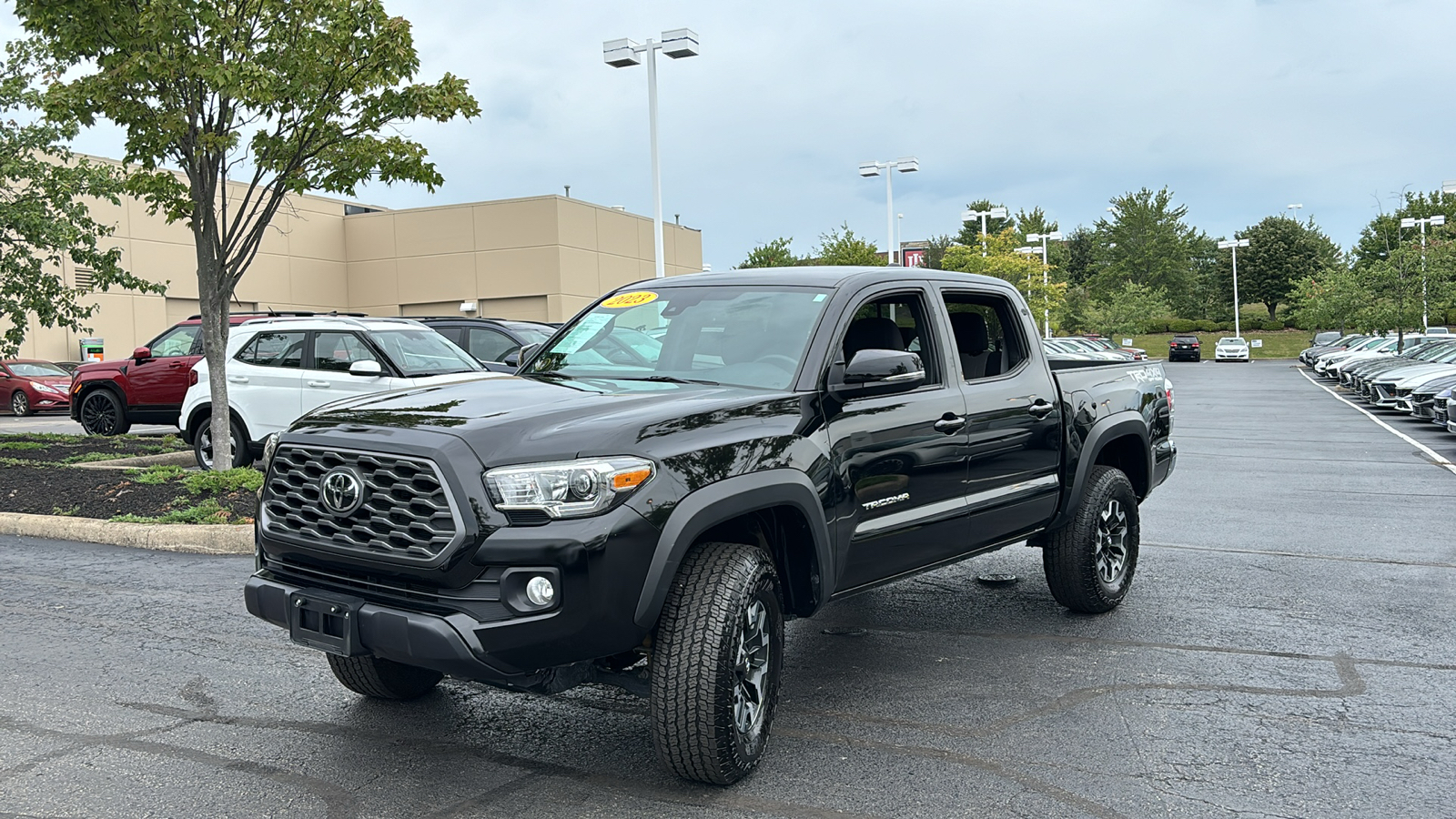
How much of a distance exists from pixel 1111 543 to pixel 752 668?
3278mm

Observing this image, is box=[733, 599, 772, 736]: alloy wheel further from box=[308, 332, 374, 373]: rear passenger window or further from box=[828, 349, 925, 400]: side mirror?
box=[308, 332, 374, 373]: rear passenger window

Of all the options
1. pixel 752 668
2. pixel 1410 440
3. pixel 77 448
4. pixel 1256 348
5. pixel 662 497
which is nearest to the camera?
pixel 662 497

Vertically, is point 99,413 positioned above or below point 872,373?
below

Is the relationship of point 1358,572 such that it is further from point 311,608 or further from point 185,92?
point 185,92

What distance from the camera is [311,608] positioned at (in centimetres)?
399

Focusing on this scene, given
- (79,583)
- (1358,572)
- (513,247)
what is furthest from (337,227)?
(1358,572)

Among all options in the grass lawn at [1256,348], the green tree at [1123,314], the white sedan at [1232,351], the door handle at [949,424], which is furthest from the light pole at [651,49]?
the green tree at [1123,314]

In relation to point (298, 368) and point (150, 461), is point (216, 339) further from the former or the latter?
point (150, 461)

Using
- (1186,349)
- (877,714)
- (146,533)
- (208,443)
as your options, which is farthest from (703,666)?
(1186,349)

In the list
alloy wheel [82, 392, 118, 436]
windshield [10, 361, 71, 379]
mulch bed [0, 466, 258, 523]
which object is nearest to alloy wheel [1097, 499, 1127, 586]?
mulch bed [0, 466, 258, 523]

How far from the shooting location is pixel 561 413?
4066mm

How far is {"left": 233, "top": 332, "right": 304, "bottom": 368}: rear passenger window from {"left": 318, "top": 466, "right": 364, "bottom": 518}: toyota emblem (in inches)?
365

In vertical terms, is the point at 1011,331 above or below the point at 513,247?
below

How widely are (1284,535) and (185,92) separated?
399 inches
